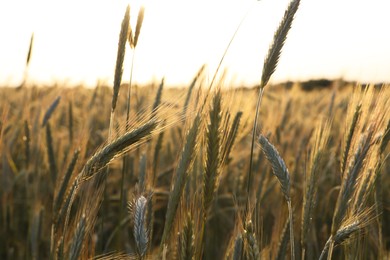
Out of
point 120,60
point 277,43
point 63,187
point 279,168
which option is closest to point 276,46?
point 277,43

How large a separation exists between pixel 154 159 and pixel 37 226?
470 millimetres

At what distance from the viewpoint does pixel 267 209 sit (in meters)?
3.04

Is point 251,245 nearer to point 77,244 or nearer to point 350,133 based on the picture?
point 77,244

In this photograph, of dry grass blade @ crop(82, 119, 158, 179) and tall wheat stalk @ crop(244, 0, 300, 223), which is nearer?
dry grass blade @ crop(82, 119, 158, 179)

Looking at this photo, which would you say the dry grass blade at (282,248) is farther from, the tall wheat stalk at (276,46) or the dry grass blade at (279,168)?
the dry grass blade at (279,168)

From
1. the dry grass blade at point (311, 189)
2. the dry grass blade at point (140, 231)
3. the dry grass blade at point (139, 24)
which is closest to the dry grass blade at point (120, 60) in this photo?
the dry grass blade at point (139, 24)

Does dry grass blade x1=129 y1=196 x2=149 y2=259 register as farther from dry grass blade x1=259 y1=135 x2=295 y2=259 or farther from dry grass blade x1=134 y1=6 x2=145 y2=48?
dry grass blade x1=134 y1=6 x2=145 y2=48

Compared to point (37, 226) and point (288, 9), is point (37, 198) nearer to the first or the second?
point (37, 226)

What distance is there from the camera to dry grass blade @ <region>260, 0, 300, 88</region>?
139 centimetres

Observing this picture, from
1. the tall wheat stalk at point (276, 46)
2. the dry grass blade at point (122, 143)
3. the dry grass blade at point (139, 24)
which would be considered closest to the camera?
the dry grass blade at point (122, 143)

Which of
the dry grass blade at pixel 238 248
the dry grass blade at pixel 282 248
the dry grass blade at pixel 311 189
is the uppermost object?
the dry grass blade at pixel 311 189

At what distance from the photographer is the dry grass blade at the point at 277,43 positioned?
1.39m

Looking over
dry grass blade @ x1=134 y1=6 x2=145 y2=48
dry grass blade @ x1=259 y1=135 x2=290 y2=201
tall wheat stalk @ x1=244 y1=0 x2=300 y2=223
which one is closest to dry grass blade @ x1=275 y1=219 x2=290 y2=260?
tall wheat stalk @ x1=244 y1=0 x2=300 y2=223

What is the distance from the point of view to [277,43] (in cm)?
142
